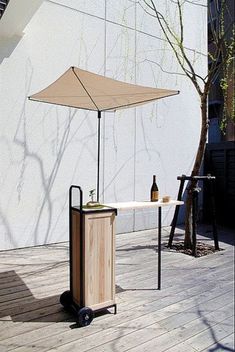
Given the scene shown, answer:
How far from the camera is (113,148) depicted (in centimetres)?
499

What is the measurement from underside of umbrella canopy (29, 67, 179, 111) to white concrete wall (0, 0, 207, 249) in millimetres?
1142

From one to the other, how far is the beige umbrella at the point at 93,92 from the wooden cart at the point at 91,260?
0.90m

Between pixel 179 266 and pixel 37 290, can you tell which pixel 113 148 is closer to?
pixel 179 266

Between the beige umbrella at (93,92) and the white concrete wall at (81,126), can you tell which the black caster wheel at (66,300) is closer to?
the beige umbrella at (93,92)

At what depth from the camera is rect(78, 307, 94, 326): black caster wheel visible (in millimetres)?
2152

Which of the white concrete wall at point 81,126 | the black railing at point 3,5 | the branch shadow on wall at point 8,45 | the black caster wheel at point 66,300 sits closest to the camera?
the black caster wheel at point 66,300

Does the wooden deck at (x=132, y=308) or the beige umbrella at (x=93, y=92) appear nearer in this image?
the wooden deck at (x=132, y=308)

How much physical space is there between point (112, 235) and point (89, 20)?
3694 millimetres

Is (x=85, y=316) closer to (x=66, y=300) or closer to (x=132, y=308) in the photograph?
(x=66, y=300)

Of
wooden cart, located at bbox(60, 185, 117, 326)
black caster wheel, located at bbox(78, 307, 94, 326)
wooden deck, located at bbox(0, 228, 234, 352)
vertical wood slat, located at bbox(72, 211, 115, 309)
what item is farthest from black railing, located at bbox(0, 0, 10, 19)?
black caster wheel, located at bbox(78, 307, 94, 326)

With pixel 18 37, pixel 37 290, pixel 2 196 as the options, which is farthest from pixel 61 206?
pixel 18 37

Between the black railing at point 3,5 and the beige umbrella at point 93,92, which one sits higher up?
the black railing at point 3,5

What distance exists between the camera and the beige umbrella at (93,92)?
2447mm

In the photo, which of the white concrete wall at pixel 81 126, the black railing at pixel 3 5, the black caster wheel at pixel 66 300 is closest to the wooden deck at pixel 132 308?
the black caster wheel at pixel 66 300
